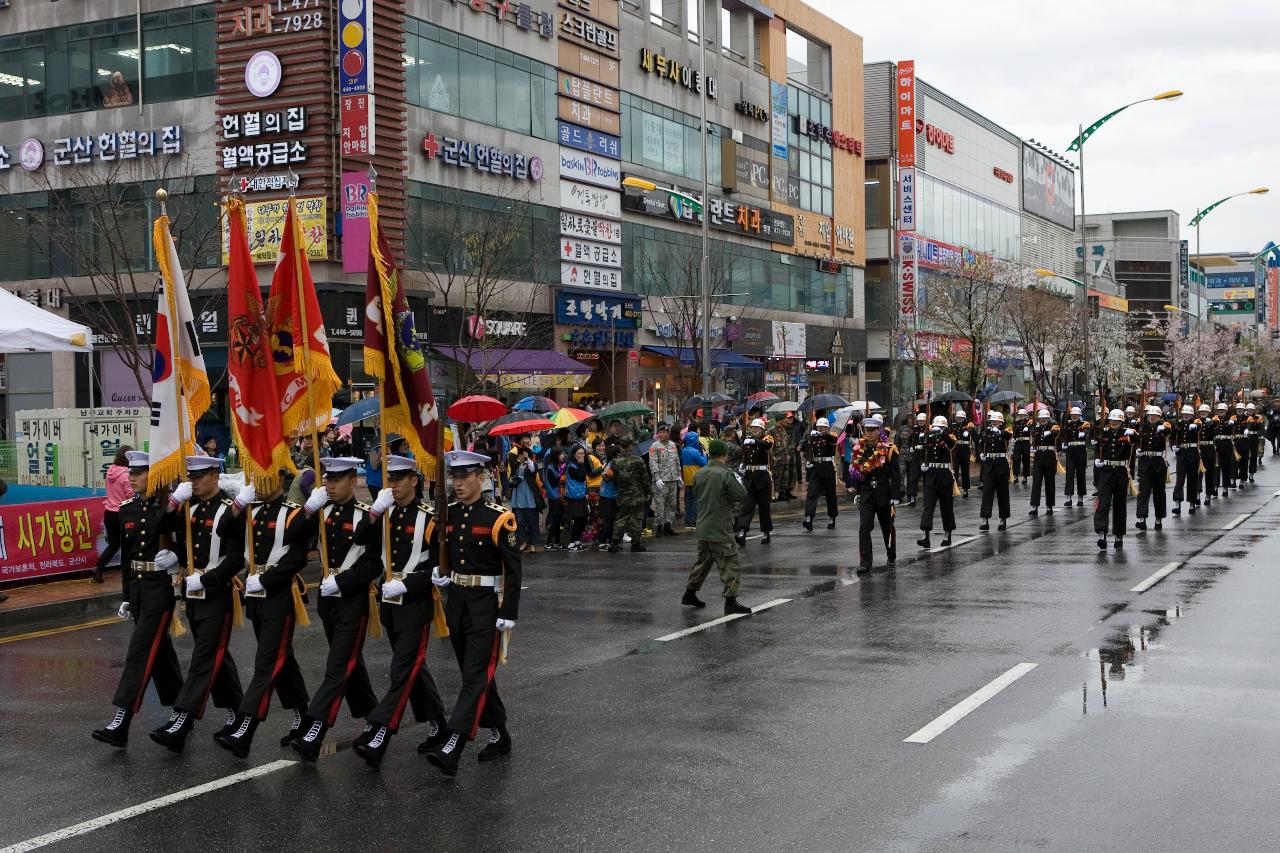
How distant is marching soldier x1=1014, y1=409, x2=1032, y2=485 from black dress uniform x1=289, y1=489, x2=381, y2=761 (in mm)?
23637

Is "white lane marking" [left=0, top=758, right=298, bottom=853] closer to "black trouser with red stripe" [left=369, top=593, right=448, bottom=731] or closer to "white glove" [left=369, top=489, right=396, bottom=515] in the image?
"black trouser with red stripe" [left=369, top=593, right=448, bottom=731]

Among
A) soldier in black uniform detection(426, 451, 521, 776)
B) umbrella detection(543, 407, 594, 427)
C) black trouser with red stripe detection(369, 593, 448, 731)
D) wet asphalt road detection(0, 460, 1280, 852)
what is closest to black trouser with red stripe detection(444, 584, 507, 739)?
soldier in black uniform detection(426, 451, 521, 776)

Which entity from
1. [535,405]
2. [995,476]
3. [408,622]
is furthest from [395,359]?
[535,405]

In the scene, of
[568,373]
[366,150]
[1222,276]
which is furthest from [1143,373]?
[1222,276]

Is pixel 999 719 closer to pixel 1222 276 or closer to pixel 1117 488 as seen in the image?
pixel 1117 488

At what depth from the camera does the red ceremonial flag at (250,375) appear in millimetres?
9438

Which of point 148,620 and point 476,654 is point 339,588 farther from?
point 148,620

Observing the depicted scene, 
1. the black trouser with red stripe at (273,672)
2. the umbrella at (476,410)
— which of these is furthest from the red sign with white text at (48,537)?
the black trouser with red stripe at (273,672)

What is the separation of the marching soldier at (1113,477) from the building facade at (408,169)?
1486 cm

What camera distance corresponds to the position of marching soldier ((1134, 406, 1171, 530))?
67.5 feet

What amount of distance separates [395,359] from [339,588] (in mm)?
1607

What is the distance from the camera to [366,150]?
30.6 m

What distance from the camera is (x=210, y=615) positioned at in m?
8.45

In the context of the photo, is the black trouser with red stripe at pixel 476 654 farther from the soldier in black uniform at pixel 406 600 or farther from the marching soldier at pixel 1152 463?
the marching soldier at pixel 1152 463
